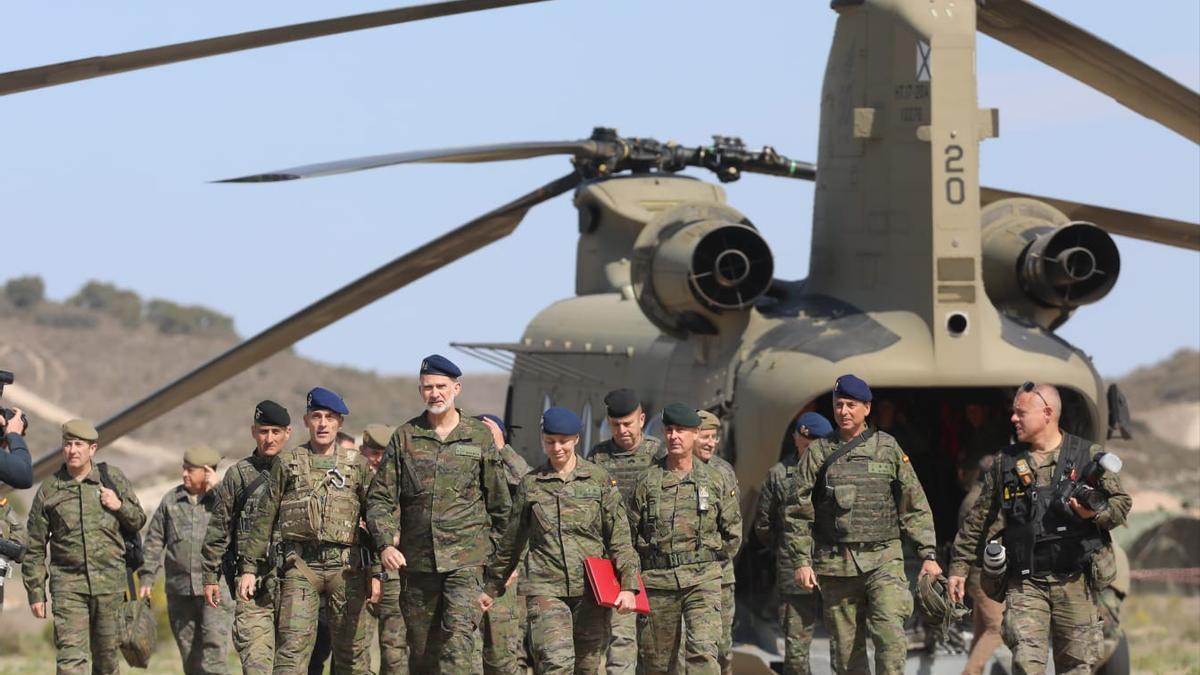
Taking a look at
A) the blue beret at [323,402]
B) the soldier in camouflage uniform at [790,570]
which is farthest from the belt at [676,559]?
the blue beret at [323,402]

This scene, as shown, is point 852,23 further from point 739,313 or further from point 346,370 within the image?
point 346,370

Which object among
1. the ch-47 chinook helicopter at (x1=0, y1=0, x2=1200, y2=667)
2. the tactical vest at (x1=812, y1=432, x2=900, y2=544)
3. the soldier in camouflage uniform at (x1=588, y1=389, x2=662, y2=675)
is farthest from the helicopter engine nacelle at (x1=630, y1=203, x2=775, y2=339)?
the tactical vest at (x1=812, y1=432, x2=900, y2=544)

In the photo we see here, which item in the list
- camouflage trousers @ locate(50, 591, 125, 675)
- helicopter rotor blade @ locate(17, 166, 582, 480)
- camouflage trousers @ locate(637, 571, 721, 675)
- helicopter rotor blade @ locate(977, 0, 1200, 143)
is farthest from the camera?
helicopter rotor blade @ locate(17, 166, 582, 480)

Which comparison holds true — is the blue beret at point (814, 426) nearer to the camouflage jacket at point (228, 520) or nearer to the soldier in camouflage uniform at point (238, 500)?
the soldier in camouflage uniform at point (238, 500)

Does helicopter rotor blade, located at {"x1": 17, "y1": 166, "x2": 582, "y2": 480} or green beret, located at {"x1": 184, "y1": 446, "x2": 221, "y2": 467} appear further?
helicopter rotor blade, located at {"x1": 17, "y1": 166, "x2": 582, "y2": 480}

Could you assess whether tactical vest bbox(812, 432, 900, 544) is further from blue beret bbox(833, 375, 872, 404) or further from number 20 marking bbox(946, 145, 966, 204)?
number 20 marking bbox(946, 145, 966, 204)

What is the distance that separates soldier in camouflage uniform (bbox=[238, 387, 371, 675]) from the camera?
9836 millimetres

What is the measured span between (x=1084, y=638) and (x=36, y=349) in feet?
219

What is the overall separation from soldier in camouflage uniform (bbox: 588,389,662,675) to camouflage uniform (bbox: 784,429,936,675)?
0.83m

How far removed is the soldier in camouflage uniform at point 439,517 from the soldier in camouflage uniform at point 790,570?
1865 millimetres

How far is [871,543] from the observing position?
10.4m

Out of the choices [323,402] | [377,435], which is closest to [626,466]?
[323,402]

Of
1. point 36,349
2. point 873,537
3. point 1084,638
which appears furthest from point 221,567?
point 36,349

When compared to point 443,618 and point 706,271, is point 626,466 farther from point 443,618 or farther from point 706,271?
point 706,271
